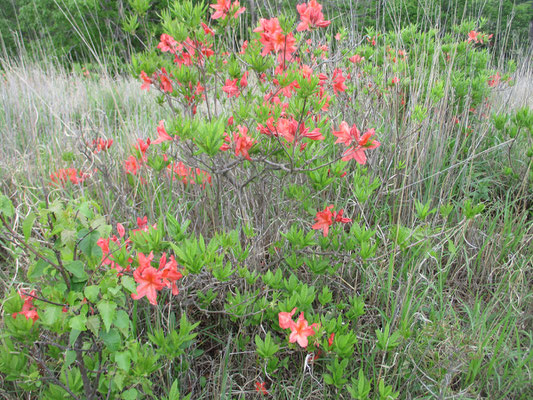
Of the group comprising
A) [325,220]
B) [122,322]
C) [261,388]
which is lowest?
[261,388]

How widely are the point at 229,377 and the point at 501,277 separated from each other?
1317 mm

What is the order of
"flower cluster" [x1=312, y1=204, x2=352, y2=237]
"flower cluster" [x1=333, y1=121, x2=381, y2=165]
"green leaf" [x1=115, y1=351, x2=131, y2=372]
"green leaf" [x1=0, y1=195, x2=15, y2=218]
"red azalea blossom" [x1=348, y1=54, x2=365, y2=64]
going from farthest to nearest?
1. "red azalea blossom" [x1=348, y1=54, x2=365, y2=64]
2. "flower cluster" [x1=312, y1=204, x2=352, y2=237]
3. "flower cluster" [x1=333, y1=121, x2=381, y2=165]
4. "green leaf" [x1=115, y1=351, x2=131, y2=372]
5. "green leaf" [x1=0, y1=195, x2=15, y2=218]

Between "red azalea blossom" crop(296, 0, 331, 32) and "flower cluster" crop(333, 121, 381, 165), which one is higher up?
"red azalea blossom" crop(296, 0, 331, 32)

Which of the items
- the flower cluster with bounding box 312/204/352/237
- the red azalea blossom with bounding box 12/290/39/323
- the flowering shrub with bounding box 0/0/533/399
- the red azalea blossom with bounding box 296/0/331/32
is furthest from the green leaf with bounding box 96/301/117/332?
the red azalea blossom with bounding box 296/0/331/32

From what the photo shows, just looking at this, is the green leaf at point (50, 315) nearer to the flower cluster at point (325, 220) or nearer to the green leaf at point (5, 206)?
the green leaf at point (5, 206)

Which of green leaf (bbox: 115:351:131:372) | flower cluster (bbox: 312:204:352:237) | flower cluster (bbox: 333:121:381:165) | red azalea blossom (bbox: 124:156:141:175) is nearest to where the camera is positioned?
green leaf (bbox: 115:351:131:372)

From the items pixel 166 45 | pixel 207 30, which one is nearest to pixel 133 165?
pixel 166 45

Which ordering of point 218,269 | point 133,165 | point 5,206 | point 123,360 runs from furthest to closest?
point 133,165 < point 218,269 < point 123,360 < point 5,206

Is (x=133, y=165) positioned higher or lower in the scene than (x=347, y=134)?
lower

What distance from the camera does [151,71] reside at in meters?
1.69

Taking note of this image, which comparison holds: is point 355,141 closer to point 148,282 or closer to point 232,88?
point 232,88

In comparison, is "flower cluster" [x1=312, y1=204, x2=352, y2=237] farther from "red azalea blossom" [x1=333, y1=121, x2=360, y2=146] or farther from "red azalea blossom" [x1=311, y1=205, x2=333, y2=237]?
"red azalea blossom" [x1=333, y1=121, x2=360, y2=146]

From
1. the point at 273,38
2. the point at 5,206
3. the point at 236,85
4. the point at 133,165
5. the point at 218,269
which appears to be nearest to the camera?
the point at 5,206

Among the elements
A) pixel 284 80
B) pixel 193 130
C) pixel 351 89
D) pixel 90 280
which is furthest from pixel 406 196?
pixel 90 280
